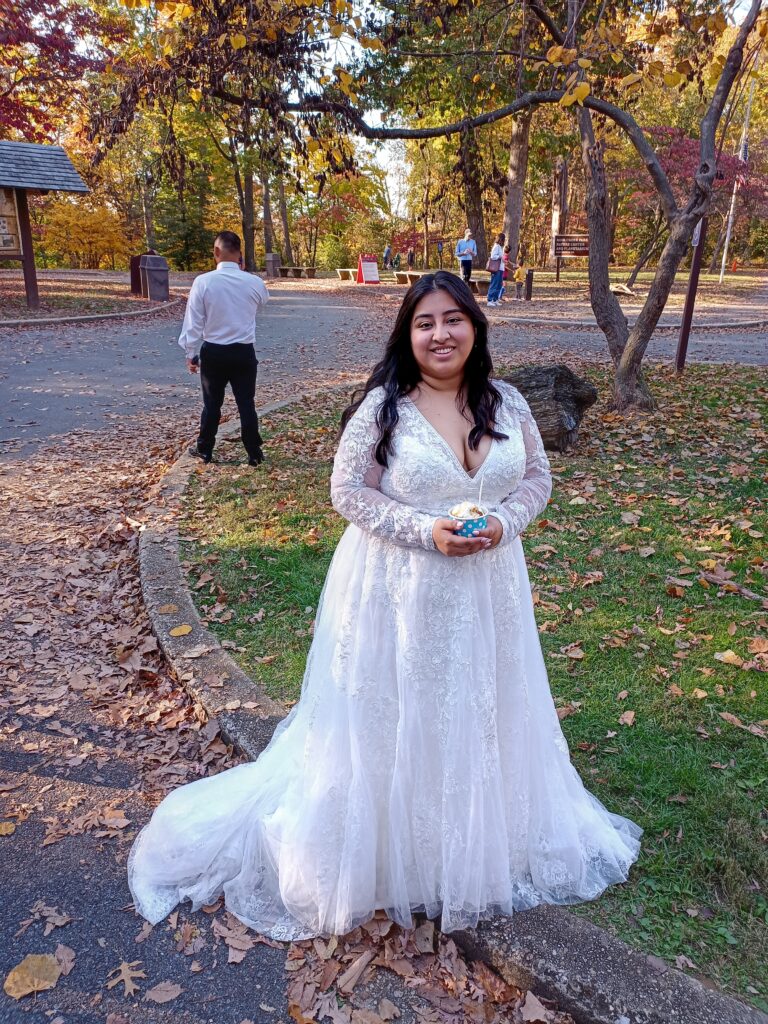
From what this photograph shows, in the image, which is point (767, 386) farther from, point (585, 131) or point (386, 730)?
point (386, 730)

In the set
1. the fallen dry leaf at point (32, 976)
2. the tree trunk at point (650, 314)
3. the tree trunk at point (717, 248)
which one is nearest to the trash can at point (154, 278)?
the tree trunk at point (650, 314)

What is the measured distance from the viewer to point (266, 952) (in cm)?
248

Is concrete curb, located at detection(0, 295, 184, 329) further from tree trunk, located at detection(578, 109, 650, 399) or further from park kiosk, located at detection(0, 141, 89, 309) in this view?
tree trunk, located at detection(578, 109, 650, 399)

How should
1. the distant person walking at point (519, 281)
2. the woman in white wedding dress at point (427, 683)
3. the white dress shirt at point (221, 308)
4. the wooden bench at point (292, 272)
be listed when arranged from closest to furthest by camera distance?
the woman in white wedding dress at point (427, 683) < the white dress shirt at point (221, 308) < the distant person walking at point (519, 281) < the wooden bench at point (292, 272)

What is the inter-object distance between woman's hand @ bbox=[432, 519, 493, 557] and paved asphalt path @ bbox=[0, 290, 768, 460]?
7205 millimetres

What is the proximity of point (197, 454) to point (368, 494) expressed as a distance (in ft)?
18.8

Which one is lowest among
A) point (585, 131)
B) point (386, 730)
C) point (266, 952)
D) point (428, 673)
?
point (266, 952)

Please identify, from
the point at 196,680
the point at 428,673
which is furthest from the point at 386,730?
the point at 196,680

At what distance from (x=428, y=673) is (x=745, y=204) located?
39.3 meters

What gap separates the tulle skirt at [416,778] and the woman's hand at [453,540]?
14 centimetres

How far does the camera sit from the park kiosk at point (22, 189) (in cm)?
1798

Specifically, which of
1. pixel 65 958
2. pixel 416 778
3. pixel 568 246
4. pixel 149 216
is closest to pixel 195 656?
pixel 65 958

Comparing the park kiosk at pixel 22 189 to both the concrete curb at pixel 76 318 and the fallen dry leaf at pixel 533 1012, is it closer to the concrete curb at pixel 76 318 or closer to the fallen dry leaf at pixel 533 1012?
the concrete curb at pixel 76 318

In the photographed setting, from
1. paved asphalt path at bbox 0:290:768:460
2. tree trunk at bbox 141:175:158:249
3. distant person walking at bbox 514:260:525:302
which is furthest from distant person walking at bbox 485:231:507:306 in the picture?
tree trunk at bbox 141:175:158:249
